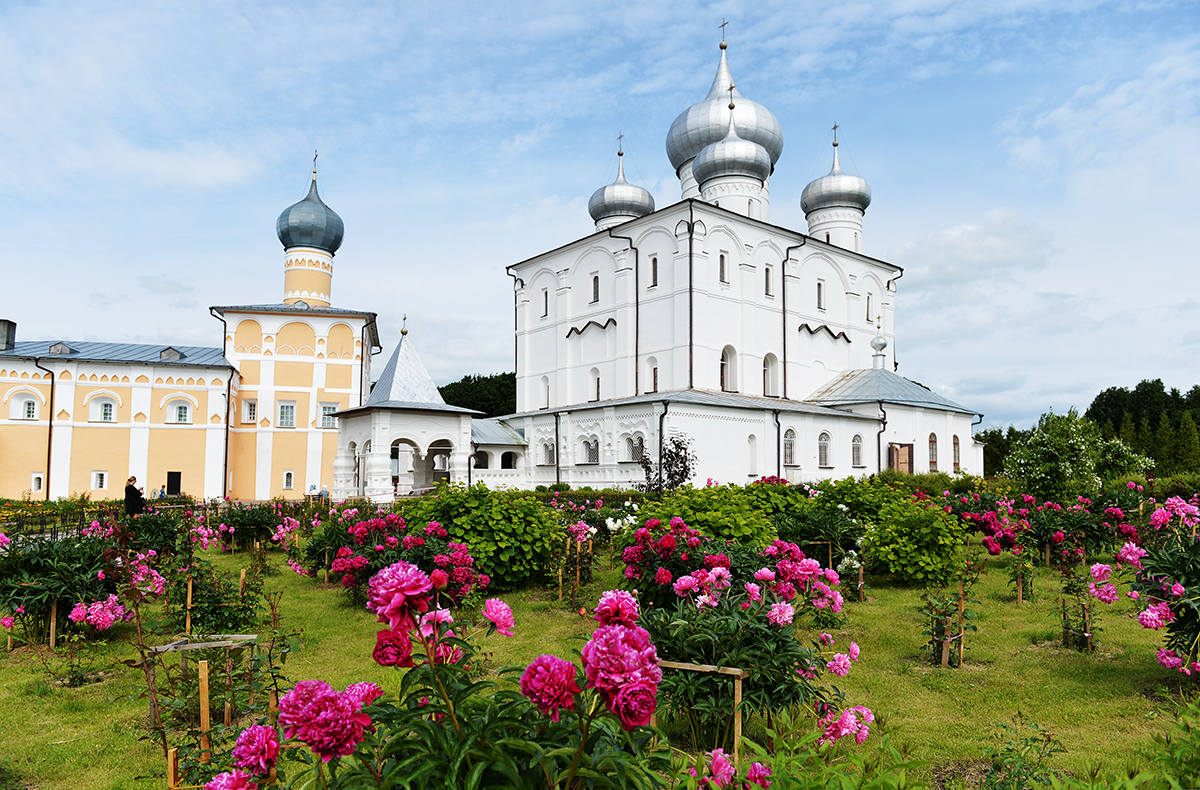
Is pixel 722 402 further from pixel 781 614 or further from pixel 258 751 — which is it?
pixel 258 751

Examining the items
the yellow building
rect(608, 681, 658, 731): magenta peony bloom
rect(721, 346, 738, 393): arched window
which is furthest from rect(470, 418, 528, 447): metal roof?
rect(608, 681, 658, 731): magenta peony bloom

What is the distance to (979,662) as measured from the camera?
220 inches

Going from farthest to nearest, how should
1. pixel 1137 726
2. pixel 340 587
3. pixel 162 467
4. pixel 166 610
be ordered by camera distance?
1. pixel 162 467
2. pixel 340 587
3. pixel 166 610
4. pixel 1137 726

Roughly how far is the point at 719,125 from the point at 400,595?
29276mm

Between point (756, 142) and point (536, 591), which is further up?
point (756, 142)

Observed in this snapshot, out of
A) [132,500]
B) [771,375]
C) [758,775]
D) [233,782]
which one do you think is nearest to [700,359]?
[771,375]

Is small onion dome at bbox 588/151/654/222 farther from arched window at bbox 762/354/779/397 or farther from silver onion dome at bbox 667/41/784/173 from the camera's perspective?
arched window at bbox 762/354/779/397

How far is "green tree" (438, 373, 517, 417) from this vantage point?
4831 centimetres

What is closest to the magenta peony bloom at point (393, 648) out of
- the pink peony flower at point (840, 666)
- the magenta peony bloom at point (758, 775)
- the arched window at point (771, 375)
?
the magenta peony bloom at point (758, 775)

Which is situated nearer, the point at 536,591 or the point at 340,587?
the point at 536,591

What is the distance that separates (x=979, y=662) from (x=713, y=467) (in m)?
15.2

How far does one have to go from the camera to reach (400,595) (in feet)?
6.02

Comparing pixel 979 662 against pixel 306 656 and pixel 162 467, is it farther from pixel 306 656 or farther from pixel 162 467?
pixel 162 467

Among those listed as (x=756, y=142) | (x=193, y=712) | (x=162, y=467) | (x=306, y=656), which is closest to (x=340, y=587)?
(x=306, y=656)
